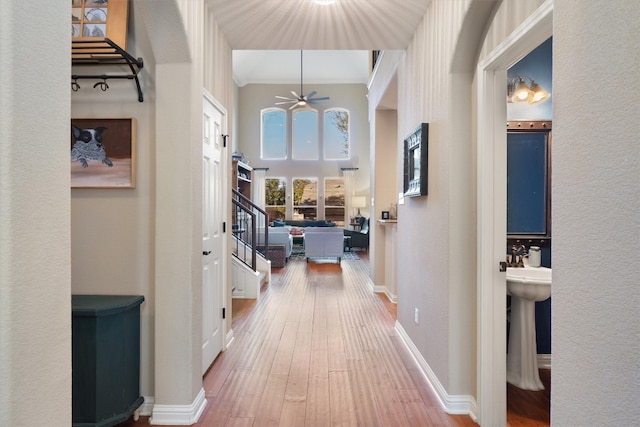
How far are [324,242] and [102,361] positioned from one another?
6721 mm

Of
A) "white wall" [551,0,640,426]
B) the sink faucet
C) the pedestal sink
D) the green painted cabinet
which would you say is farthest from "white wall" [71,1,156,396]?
the sink faucet

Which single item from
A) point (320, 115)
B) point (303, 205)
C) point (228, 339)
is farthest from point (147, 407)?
point (320, 115)

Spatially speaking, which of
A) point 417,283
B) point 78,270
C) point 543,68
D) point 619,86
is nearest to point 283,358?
point 417,283

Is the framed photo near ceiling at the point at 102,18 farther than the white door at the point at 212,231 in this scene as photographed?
No

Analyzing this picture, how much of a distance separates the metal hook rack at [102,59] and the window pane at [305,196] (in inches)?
411

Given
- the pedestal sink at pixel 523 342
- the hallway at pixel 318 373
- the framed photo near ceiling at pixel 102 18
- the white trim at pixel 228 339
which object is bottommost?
the hallway at pixel 318 373

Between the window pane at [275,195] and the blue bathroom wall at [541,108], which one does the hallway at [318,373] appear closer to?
the blue bathroom wall at [541,108]

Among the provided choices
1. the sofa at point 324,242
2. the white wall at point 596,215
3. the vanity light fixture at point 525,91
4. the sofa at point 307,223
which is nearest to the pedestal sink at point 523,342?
the vanity light fixture at point 525,91

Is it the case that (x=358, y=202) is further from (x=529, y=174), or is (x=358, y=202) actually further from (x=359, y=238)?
(x=529, y=174)

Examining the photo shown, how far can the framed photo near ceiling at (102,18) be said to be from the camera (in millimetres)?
2238

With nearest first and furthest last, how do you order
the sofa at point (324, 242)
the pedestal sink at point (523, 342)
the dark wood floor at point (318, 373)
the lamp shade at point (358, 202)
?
the dark wood floor at point (318, 373) < the pedestal sink at point (523, 342) < the sofa at point (324, 242) < the lamp shade at point (358, 202)

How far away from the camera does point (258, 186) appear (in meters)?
12.5
